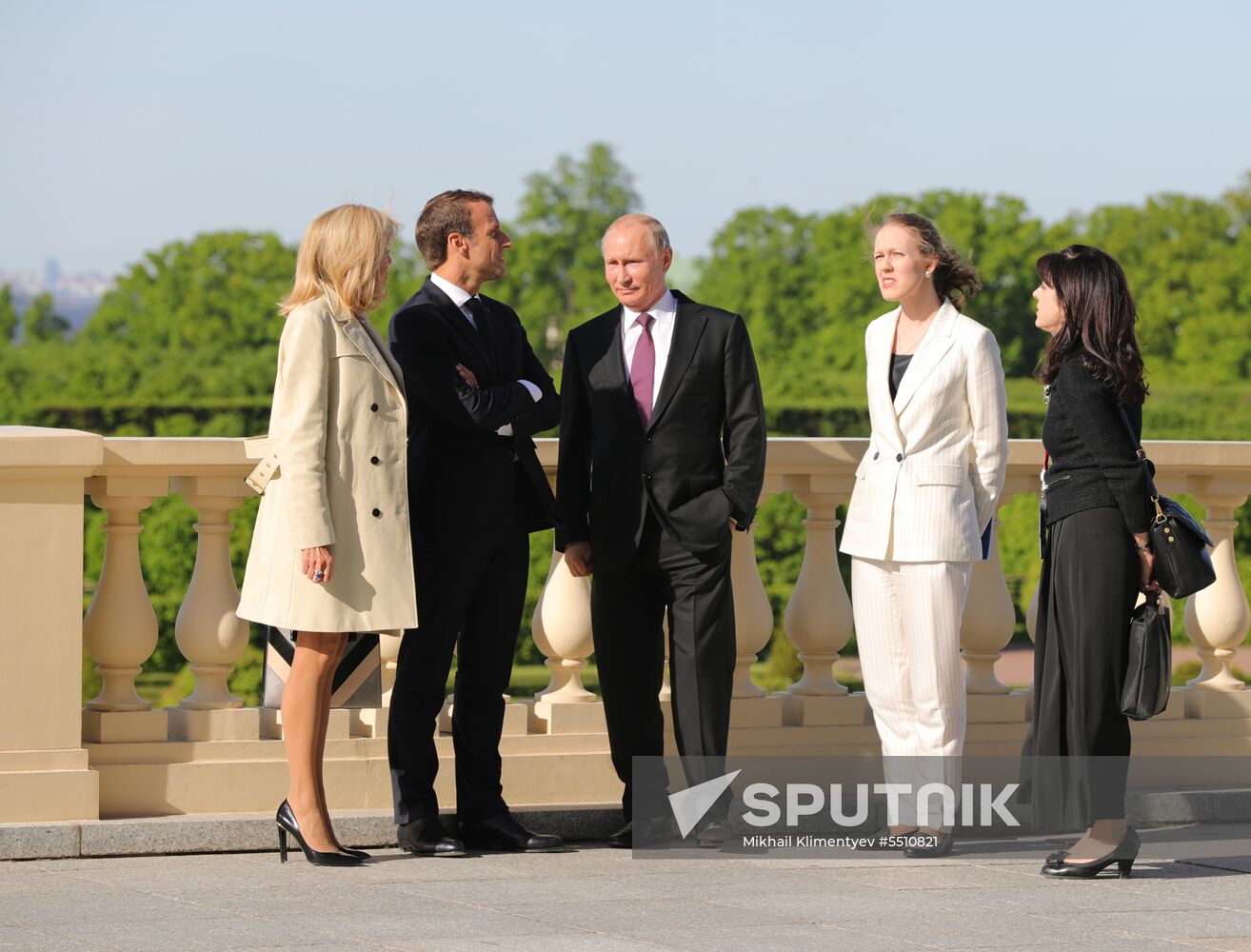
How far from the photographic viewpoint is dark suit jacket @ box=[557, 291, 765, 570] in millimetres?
6379

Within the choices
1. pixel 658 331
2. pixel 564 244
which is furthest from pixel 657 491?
pixel 564 244

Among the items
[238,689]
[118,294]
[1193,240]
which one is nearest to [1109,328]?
[238,689]

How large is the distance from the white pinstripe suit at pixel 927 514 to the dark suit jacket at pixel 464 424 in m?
1.10

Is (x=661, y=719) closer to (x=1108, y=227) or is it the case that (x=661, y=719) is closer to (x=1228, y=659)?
(x=1228, y=659)

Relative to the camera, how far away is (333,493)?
6.08m

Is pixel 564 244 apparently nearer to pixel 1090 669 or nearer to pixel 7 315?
pixel 7 315

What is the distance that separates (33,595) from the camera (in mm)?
6270

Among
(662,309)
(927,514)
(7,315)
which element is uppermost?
(7,315)

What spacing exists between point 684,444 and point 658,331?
1.34 feet

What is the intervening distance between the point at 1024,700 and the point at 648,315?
2.22 meters

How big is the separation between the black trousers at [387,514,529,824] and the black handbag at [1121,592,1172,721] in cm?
195

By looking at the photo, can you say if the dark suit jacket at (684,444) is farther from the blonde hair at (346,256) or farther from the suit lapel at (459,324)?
the blonde hair at (346,256)

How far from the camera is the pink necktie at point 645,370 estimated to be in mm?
6504

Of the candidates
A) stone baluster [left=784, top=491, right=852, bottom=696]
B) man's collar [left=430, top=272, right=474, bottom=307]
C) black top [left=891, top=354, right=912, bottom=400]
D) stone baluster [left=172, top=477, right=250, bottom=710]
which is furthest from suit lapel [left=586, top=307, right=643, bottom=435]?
stone baluster [left=172, top=477, right=250, bottom=710]
